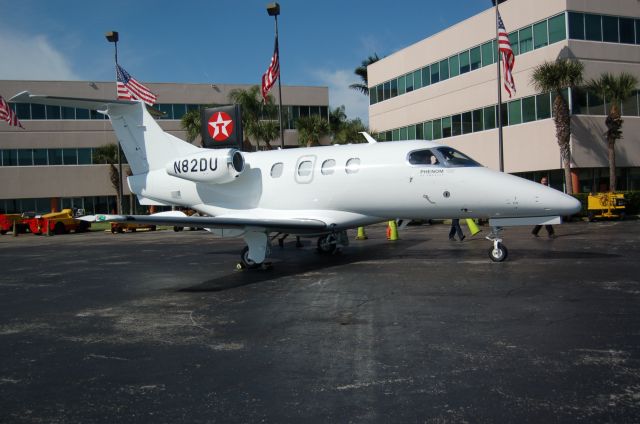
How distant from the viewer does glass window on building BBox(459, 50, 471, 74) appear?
36.9 m

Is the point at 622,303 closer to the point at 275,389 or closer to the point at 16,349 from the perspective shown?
the point at 275,389

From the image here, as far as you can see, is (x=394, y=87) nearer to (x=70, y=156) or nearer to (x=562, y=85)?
(x=562, y=85)

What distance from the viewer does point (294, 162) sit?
1388 centimetres

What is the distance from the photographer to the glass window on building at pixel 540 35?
30953 millimetres

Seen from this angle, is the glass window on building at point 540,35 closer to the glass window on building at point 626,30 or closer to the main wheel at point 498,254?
the glass window on building at point 626,30

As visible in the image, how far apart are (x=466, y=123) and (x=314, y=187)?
26693mm

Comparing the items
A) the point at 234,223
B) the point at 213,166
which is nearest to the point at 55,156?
the point at 213,166

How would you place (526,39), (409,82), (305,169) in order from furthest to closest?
(409,82)
(526,39)
(305,169)

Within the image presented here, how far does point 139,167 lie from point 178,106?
4013 cm

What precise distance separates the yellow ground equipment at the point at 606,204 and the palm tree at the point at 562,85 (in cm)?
280

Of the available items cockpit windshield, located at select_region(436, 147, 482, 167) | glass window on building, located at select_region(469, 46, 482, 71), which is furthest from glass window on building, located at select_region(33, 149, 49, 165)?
cockpit windshield, located at select_region(436, 147, 482, 167)

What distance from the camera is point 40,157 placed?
49750 mm

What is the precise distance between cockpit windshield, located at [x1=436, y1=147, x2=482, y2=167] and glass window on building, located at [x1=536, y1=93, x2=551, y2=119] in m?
21.8

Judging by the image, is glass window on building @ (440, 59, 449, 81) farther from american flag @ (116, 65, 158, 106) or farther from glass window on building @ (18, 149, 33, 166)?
glass window on building @ (18, 149, 33, 166)
